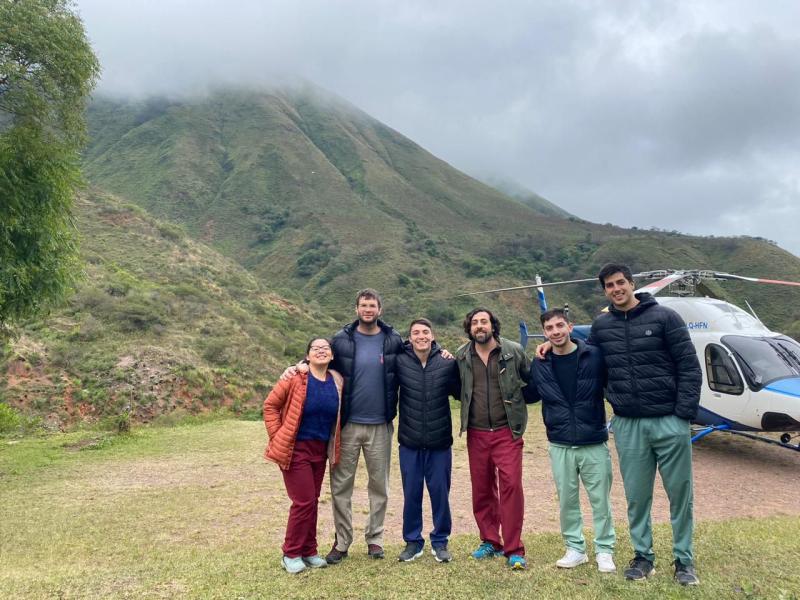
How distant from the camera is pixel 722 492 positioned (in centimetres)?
717

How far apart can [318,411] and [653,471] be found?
2.53m

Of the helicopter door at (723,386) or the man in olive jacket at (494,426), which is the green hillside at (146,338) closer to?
the man in olive jacket at (494,426)

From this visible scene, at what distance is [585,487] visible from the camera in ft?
12.6

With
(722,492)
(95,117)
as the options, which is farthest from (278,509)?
(95,117)

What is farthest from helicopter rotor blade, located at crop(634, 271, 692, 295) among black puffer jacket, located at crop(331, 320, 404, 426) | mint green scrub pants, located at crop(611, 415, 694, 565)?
black puffer jacket, located at crop(331, 320, 404, 426)

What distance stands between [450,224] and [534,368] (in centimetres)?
5893

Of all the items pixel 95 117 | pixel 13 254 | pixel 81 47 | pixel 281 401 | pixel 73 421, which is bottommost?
pixel 73 421

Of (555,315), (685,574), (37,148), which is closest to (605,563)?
(685,574)

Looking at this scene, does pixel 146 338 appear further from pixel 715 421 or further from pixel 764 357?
pixel 764 357

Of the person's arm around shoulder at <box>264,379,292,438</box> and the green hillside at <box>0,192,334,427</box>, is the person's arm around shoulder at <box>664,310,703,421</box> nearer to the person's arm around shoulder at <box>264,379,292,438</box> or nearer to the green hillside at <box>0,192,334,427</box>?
the person's arm around shoulder at <box>264,379,292,438</box>

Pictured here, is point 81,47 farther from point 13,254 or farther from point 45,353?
point 45,353

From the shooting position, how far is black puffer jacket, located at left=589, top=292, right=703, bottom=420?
11.9 ft

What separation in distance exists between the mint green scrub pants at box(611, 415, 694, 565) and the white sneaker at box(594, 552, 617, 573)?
197 mm

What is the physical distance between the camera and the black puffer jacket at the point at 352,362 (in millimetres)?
4250
